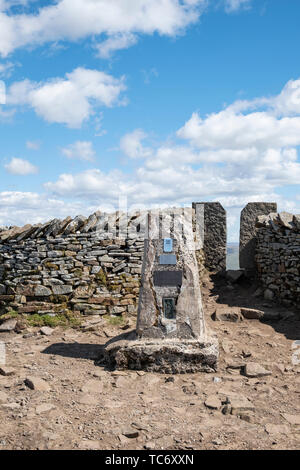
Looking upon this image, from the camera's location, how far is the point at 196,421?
443 centimetres

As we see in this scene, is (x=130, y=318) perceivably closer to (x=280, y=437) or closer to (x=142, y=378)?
(x=142, y=378)

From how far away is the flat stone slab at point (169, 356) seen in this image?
588cm

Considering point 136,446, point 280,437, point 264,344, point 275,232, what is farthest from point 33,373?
point 275,232

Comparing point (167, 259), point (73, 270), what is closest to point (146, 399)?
point (167, 259)

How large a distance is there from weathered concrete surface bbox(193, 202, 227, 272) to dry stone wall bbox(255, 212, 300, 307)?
8.03 ft

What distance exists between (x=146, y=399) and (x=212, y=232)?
30.8 feet

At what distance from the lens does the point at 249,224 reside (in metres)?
13.3

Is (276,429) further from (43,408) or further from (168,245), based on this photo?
(168,245)

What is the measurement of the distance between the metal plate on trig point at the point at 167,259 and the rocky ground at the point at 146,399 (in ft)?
5.90

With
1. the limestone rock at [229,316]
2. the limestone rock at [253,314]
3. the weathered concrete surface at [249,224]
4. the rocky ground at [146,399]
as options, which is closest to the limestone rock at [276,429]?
the rocky ground at [146,399]

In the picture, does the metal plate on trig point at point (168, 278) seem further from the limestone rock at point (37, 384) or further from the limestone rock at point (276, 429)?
the limestone rock at point (276, 429)

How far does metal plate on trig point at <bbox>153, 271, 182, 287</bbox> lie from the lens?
622 cm
